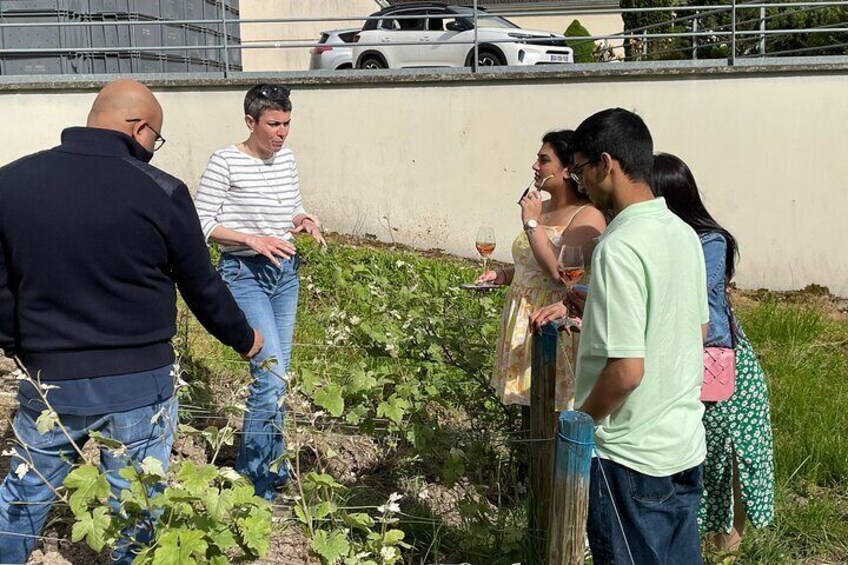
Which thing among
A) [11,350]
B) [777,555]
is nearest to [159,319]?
[11,350]

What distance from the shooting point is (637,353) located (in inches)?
80.1

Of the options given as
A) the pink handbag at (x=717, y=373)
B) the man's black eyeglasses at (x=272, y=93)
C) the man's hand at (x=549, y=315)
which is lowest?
the pink handbag at (x=717, y=373)

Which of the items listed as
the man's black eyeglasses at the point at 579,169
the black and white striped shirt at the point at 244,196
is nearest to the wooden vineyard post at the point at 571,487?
the man's black eyeglasses at the point at 579,169

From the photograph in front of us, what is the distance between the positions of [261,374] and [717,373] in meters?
1.76

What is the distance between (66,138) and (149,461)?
979mm

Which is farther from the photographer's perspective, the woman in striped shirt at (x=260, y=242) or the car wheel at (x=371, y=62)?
the car wheel at (x=371, y=62)

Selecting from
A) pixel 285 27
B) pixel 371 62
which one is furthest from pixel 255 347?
pixel 285 27

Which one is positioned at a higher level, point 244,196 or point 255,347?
point 244,196

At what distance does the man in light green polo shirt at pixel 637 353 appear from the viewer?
2043 millimetres

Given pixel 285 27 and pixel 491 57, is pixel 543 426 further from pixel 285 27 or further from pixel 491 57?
pixel 285 27

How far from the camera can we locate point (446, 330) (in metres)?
3.79

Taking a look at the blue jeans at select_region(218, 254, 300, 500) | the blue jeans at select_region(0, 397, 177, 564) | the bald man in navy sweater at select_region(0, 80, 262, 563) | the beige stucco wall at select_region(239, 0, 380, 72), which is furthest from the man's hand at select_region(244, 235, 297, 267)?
the beige stucco wall at select_region(239, 0, 380, 72)

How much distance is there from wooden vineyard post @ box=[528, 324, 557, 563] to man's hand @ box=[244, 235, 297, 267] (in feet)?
4.06

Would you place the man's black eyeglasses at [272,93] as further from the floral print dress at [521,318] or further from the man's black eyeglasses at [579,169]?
the man's black eyeglasses at [579,169]
